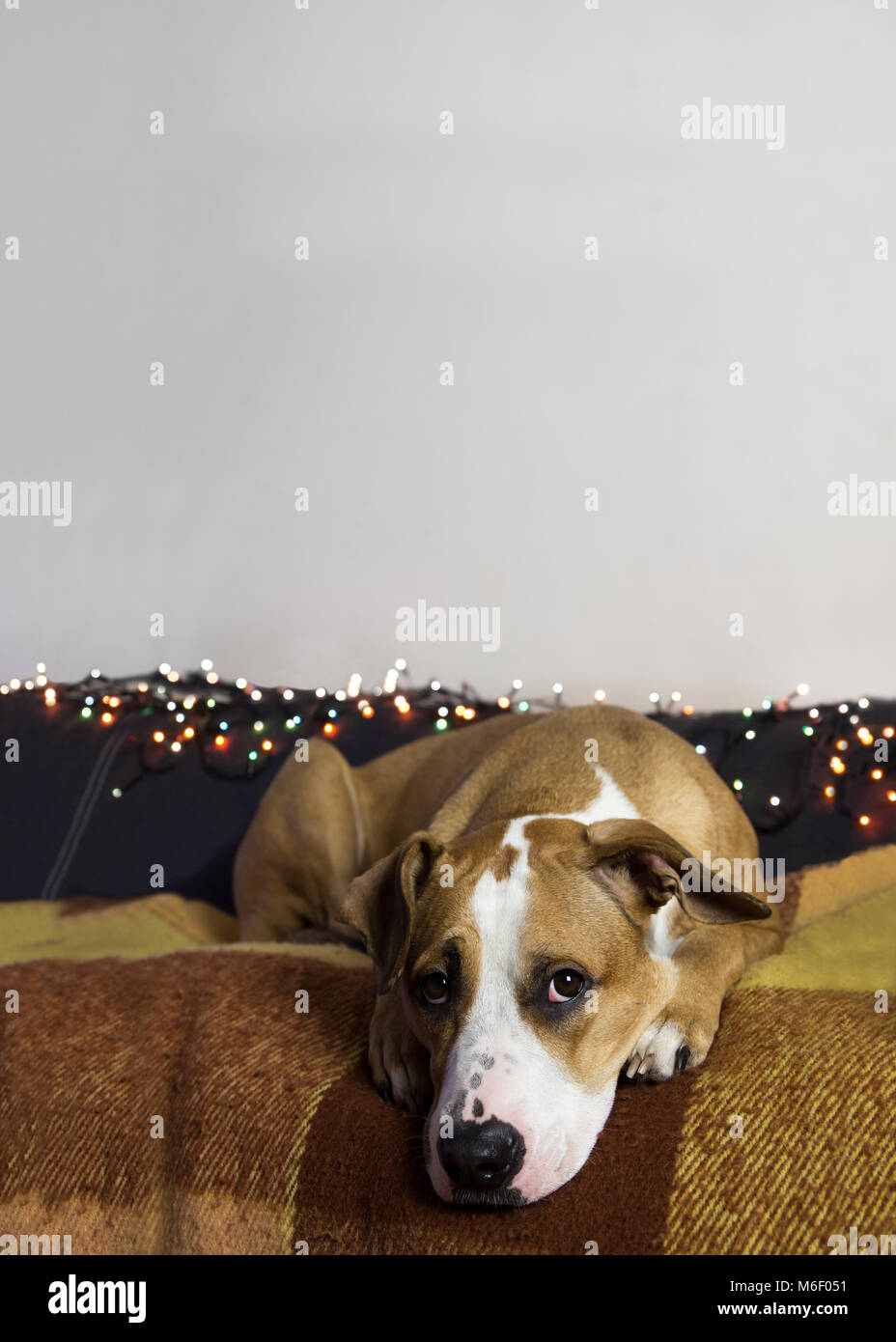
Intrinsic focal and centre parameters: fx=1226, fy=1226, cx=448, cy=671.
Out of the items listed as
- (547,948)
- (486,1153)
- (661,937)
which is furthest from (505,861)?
(486,1153)

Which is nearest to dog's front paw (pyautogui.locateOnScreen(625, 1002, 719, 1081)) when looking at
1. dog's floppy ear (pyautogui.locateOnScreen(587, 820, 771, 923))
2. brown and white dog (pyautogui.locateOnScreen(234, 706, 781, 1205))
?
brown and white dog (pyautogui.locateOnScreen(234, 706, 781, 1205))

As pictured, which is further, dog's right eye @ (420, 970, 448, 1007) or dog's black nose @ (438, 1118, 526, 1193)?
dog's right eye @ (420, 970, 448, 1007)

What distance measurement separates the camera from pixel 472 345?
5988 mm

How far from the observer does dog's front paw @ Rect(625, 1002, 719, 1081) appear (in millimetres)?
2766

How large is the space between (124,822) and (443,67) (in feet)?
12.8

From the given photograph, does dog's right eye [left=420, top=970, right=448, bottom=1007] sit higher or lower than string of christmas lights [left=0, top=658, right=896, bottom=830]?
lower

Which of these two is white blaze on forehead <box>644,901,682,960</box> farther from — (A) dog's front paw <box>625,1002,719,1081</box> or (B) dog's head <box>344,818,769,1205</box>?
(A) dog's front paw <box>625,1002,719,1081</box>

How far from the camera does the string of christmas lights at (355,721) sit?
4.91 metres

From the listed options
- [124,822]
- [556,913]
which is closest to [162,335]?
[124,822]

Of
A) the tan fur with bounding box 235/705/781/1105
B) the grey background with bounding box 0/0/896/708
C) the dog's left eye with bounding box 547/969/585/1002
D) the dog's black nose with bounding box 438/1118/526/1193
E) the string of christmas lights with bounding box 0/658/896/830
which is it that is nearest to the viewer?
the dog's black nose with bounding box 438/1118/526/1193

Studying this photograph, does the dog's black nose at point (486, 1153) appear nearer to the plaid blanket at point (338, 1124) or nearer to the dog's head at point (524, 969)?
the dog's head at point (524, 969)

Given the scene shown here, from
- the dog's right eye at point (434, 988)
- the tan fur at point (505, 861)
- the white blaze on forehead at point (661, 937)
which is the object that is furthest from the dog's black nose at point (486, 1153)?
the white blaze on forehead at point (661, 937)

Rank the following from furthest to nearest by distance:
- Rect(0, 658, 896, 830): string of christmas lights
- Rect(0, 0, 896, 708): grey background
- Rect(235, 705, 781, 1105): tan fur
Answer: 1. Rect(0, 0, 896, 708): grey background
2. Rect(0, 658, 896, 830): string of christmas lights
3. Rect(235, 705, 781, 1105): tan fur

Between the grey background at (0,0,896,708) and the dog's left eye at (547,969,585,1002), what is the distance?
337 cm
